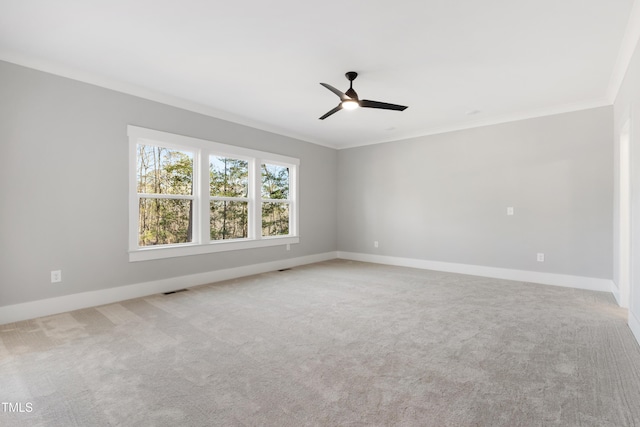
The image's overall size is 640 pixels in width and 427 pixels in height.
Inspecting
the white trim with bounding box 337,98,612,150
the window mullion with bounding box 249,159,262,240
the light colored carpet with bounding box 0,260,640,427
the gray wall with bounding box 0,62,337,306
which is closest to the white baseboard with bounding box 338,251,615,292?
the light colored carpet with bounding box 0,260,640,427

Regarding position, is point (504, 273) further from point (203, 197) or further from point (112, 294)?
point (112, 294)

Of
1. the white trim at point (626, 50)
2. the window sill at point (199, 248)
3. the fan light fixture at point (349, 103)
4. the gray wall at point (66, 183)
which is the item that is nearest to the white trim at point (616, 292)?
the white trim at point (626, 50)

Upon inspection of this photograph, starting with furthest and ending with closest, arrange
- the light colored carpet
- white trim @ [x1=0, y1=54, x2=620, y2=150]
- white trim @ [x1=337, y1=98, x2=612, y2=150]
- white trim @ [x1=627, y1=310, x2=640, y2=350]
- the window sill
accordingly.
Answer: white trim @ [x1=337, y1=98, x2=612, y2=150] < the window sill < white trim @ [x1=0, y1=54, x2=620, y2=150] < white trim @ [x1=627, y1=310, x2=640, y2=350] < the light colored carpet

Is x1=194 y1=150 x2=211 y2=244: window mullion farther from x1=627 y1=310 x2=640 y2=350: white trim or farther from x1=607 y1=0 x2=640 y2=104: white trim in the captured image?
x1=627 y1=310 x2=640 y2=350: white trim

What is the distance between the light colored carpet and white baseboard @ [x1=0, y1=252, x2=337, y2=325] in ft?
0.50

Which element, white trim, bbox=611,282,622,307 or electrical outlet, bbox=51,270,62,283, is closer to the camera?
electrical outlet, bbox=51,270,62,283

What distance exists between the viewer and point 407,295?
414 centimetres

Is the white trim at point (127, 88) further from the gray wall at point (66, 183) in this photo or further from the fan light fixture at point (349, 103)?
the fan light fixture at point (349, 103)

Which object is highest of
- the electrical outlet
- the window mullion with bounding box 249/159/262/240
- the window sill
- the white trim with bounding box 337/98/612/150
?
the white trim with bounding box 337/98/612/150

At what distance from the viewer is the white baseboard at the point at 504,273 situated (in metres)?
4.46

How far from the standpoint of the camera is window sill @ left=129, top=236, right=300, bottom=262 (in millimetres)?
4098

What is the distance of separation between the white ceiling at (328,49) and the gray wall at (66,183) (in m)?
0.25

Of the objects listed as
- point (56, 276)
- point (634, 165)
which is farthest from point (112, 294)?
point (634, 165)

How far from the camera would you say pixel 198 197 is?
4734mm
